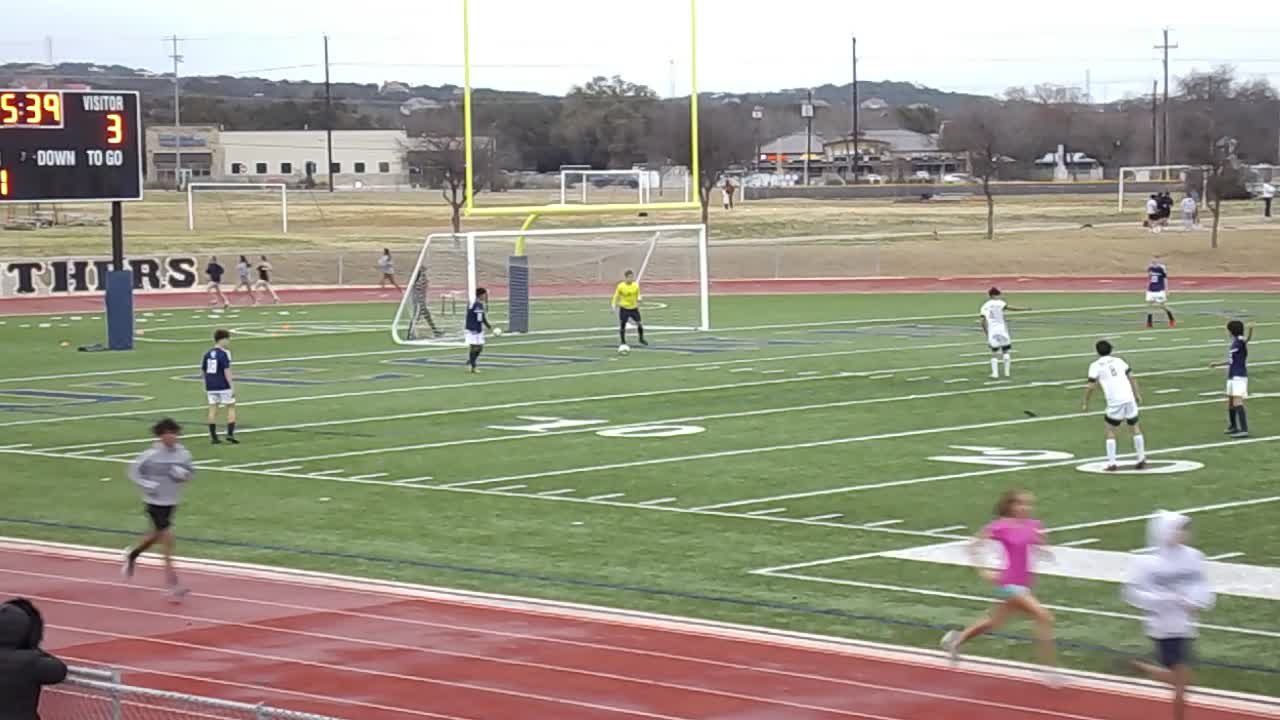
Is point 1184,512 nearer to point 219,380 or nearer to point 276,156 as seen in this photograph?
point 219,380

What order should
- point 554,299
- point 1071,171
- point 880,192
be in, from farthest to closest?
point 1071,171 → point 880,192 → point 554,299

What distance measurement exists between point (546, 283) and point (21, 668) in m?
45.1

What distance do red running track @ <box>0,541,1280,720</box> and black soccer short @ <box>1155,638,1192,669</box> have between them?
703 mm

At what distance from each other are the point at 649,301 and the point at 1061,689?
3901 cm

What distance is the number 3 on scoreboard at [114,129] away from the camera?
3769cm

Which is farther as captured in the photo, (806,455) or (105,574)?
(806,455)

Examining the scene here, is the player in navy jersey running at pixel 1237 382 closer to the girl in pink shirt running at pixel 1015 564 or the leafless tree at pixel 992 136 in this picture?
the girl in pink shirt running at pixel 1015 564

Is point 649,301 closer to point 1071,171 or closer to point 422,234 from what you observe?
point 422,234

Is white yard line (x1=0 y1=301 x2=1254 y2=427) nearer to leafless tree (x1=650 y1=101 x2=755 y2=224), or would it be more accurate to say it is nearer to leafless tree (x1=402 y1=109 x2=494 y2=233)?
leafless tree (x1=650 y1=101 x2=755 y2=224)

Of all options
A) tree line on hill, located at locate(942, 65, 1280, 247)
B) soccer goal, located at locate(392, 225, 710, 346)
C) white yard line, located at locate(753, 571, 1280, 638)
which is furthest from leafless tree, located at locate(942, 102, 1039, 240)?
white yard line, located at locate(753, 571, 1280, 638)

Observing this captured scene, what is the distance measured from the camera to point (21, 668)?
834cm

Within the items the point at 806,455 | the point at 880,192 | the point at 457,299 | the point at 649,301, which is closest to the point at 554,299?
the point at 649,301

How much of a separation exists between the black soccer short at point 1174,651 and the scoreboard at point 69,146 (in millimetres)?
29122

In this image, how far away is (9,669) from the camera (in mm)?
8328
